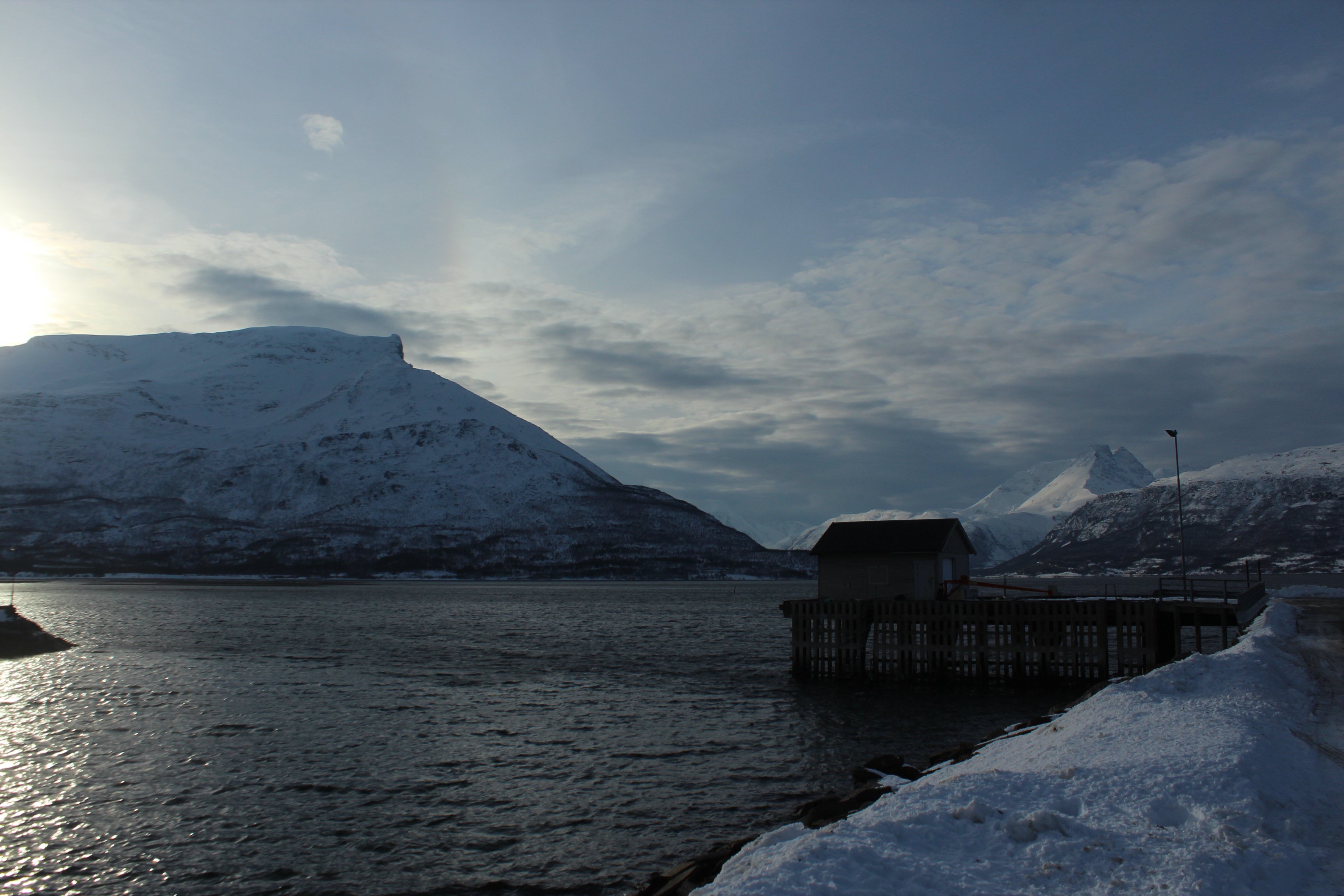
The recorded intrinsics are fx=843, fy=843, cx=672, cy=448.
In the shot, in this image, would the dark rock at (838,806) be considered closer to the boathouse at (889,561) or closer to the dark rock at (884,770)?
the dark rock at (884,770)

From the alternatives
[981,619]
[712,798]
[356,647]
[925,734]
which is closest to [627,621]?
[356,647]

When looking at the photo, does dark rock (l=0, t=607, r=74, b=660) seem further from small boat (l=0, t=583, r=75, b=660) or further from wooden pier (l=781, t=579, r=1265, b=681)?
wooden pier (l=781, t=579, r=1265, b=681)

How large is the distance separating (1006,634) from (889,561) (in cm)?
743

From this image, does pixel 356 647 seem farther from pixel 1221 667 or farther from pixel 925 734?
pixel 1221 667

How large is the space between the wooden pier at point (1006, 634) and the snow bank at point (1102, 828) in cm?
2205

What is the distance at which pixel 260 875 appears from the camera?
1730cm

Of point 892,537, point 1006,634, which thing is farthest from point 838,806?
point 892,537

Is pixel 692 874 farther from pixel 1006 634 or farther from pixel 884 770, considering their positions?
pixel 1006 634

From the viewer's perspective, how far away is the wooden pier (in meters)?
38.6

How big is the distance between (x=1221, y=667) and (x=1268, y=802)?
14.2 metres

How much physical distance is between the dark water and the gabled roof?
321 inches

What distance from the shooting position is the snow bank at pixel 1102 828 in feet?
34.1

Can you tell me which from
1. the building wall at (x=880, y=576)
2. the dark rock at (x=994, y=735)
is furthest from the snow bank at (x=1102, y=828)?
the building wall at (x=880, y=576)

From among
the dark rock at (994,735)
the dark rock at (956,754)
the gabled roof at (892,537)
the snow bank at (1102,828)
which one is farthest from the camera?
the gabled roof at (892,537)
